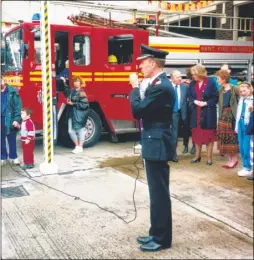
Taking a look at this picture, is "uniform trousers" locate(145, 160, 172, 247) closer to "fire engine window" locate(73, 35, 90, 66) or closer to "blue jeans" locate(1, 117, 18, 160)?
"blue jeans" locate(1, 117, 18, 160)

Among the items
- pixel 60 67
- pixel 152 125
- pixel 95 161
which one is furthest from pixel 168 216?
pixel 60 67

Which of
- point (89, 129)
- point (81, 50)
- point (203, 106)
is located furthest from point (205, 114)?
point (81, 50)

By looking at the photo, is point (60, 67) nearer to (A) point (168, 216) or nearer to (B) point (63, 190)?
(B) point (63, 190)

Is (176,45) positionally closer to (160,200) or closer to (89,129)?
(89,129)

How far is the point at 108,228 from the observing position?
4.84 meters

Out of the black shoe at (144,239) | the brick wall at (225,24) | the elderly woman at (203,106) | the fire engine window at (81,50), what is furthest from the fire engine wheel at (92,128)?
the brick wall at (225,24)

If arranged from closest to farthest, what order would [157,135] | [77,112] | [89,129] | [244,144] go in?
[157,135] < [244,144] < [77,112] < [89,129]

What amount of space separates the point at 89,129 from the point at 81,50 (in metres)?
1.72

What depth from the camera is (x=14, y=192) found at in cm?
636

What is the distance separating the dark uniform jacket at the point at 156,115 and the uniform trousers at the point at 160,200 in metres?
0.12

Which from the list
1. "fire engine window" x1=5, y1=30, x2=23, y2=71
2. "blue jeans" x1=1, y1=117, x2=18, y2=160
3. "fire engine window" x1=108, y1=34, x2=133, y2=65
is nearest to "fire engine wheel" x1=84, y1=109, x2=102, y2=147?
"fire engine window" x1=108, y1=34, x2=133, y2=65

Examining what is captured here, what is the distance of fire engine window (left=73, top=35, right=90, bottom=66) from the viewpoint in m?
9.52

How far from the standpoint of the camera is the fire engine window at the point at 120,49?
9.88 m

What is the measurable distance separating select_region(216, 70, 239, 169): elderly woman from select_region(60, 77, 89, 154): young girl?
2809 mm
